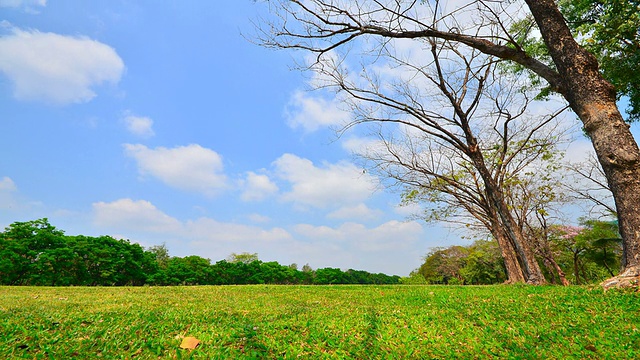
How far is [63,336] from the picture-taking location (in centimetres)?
299

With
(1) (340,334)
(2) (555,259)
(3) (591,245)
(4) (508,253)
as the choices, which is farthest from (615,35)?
(2) (555,259)

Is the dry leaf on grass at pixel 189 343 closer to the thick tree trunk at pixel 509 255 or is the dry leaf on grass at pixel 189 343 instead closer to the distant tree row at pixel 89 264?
the thick tree trunk at pixel 509 255

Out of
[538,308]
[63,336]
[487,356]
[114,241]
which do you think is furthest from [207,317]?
[114,241]

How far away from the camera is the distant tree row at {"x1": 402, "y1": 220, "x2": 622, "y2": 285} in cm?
2047

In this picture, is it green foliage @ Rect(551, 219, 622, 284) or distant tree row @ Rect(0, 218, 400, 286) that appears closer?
distant tree row @ Rect(0, 218, 400, 286)

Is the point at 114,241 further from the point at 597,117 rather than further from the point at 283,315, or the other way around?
the point at 597,117

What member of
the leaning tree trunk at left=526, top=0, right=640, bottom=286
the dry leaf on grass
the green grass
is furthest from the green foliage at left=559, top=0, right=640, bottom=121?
the dry leaf on grass

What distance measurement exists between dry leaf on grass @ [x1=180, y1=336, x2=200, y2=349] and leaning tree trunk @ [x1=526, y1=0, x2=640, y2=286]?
6.00 m

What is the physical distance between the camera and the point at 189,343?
2807 mm

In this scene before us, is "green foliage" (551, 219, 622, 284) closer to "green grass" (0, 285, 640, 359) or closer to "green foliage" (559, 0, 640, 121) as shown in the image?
"green foliage" (559, 0, 640, 121)

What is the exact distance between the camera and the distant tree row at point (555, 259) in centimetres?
2047

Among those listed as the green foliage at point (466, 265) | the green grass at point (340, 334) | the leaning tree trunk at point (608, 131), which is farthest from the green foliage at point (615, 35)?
the green foliage at point (466, 265)

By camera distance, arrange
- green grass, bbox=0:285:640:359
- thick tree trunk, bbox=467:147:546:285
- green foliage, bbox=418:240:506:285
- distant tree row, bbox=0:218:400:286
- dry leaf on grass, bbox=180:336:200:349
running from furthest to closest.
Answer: green foliage, bbox=418:240:506:285 → distant tree row, bbox=0:218:400:286 → thick tree trunk, bbox=467:147:546:285 → dry leaf on grass, bbox=180:336:200:349 → green grass, bbox=0:285:640:359

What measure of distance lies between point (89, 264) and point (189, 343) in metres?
16.3
